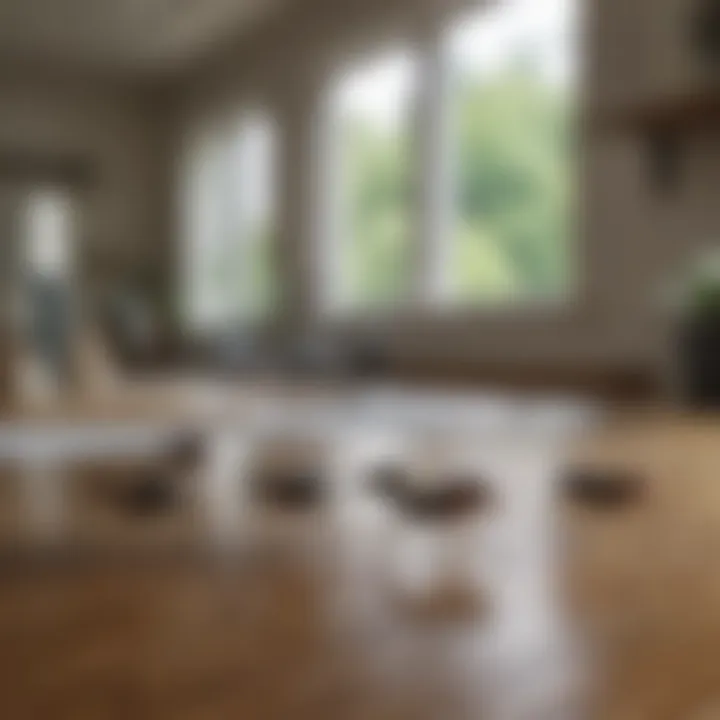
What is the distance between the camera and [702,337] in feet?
4.89

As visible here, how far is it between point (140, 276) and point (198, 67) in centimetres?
115

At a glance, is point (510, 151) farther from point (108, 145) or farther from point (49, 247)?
point (49, 247)

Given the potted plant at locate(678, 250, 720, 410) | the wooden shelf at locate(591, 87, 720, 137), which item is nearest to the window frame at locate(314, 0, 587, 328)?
the wooden shelf at locate(591, 87, 720, 137)

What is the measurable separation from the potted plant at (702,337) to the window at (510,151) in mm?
645

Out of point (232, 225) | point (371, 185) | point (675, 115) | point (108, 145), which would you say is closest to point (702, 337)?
point (675, 115)

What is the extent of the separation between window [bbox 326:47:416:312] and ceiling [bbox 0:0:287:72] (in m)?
0.44

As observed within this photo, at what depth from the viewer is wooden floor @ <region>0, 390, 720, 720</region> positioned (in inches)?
9.4

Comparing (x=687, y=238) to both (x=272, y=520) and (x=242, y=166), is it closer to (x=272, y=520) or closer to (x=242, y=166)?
(x=272, y=520)

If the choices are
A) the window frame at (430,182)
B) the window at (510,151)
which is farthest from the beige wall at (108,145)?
the window at (510,151)

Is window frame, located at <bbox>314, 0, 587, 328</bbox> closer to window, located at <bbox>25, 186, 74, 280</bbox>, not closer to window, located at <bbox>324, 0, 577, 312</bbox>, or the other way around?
window, located at <bbox>324, 0, 577, 312</bbox>

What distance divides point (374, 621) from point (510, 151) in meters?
2.23

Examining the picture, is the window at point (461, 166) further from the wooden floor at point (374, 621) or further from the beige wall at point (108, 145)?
the wooden floor at point (374, 621)

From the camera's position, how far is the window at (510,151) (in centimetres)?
222

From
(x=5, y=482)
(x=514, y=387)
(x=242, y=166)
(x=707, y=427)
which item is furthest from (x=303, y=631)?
(x=242, y=166)
